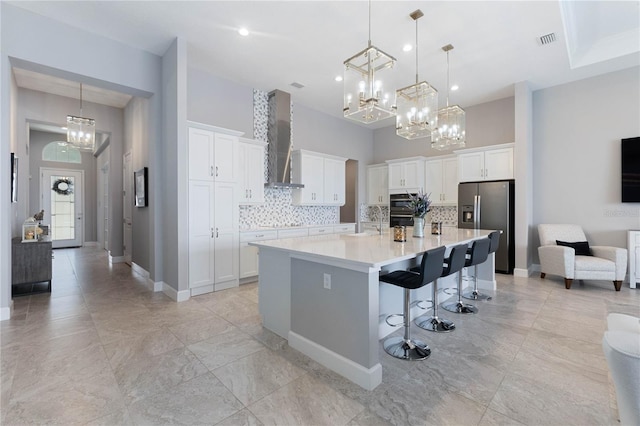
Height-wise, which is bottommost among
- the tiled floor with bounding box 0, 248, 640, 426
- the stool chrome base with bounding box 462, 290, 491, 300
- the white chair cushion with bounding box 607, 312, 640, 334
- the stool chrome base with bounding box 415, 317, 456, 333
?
the tiled floor with bounding box 0, 248, 640, 426

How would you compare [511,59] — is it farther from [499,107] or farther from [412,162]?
[412,162]

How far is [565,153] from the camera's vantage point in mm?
5086

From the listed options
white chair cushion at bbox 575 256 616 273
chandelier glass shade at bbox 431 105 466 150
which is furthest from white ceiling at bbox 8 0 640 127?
white chair cushion at bbox 575 256 616 273

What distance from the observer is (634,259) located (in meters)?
4.29

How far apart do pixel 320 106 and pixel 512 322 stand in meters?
5.22

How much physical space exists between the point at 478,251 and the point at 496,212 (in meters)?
2.54

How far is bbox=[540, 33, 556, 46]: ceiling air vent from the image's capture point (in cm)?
366

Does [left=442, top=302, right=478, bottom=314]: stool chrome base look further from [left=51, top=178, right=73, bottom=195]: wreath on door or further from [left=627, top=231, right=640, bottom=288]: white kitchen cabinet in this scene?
[left=51, top=178, right=73, bottom=195]: wreath on door

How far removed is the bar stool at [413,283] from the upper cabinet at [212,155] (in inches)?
117

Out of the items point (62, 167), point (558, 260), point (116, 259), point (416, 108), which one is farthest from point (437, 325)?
point (62, 167)

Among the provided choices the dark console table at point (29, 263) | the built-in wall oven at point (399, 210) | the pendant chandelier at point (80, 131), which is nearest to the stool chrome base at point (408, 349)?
the built-in wall oven at point (399, 210)

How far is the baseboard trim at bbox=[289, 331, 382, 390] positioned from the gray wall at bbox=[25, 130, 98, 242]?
9.11 m

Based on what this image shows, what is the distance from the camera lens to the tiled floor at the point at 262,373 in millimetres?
1724

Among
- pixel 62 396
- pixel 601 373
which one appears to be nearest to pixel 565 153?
pixel 601 373
